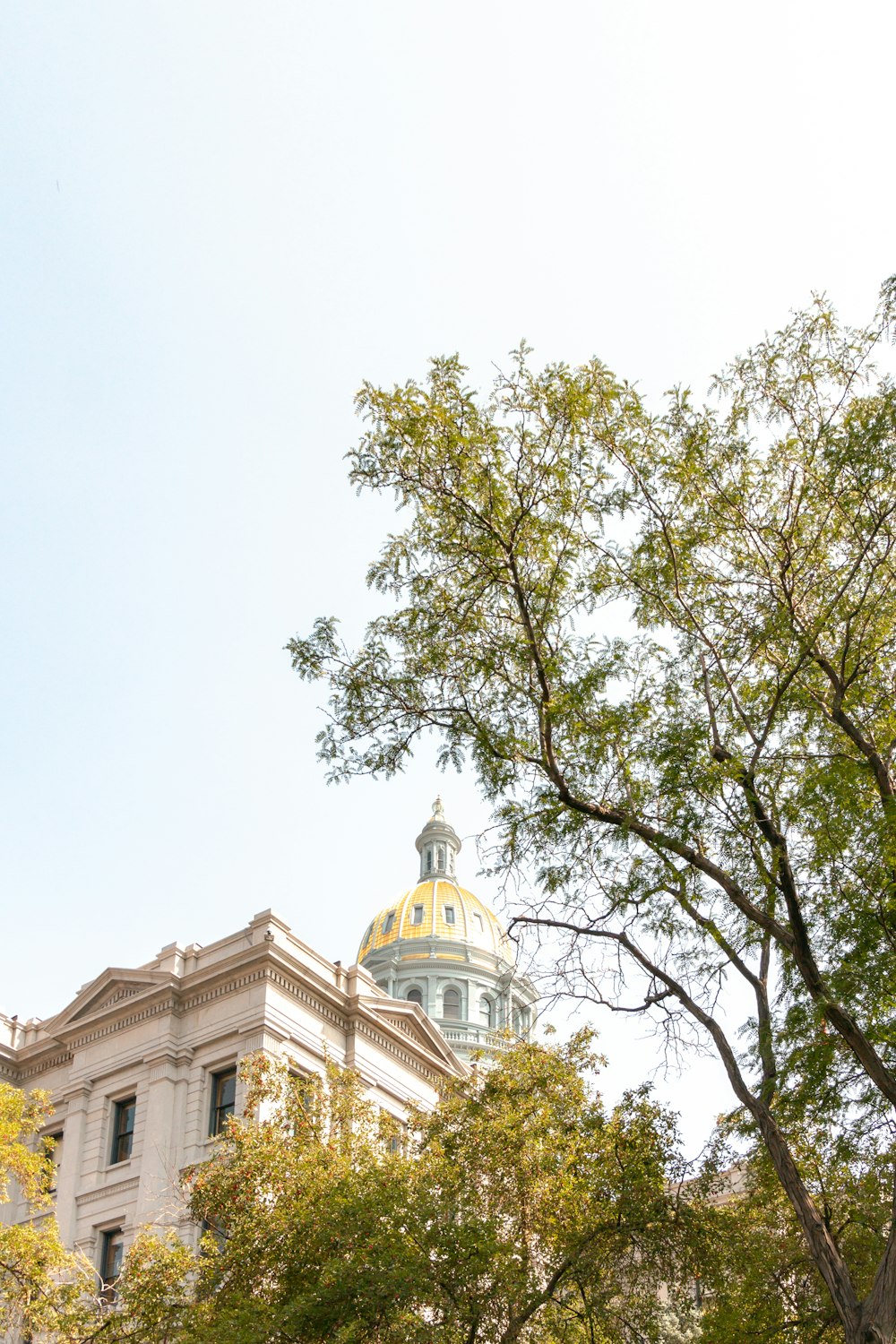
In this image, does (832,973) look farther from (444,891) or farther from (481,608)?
(444,891)

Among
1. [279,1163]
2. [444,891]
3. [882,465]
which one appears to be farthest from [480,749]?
[444,891]

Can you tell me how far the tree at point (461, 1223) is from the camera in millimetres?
16172

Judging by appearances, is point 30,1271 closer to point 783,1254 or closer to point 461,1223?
point 461,1223

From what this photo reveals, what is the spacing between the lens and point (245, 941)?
1250 inches

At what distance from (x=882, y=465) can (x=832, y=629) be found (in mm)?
2058

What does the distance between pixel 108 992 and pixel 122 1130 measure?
3.68 metres

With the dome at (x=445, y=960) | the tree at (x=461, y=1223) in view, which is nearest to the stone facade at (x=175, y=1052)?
the tree at (x=461, y=1223)

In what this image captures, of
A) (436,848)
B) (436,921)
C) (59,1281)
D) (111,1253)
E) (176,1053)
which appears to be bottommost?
(59,1281)

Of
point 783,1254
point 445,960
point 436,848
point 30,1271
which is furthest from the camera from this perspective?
point 436,848

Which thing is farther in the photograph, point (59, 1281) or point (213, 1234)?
point (59, 1281)

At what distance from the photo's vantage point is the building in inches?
1185

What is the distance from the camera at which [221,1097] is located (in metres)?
30.6

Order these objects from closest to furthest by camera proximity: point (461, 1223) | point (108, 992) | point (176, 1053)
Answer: point (461, 1223)
point (176, 1053)
point (108, 992)

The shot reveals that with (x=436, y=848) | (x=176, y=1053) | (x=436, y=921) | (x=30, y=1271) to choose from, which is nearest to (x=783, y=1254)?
(x=30, y=1271)
